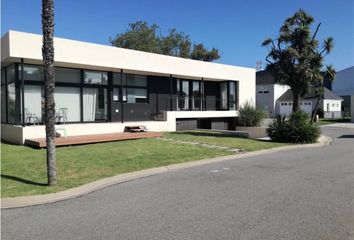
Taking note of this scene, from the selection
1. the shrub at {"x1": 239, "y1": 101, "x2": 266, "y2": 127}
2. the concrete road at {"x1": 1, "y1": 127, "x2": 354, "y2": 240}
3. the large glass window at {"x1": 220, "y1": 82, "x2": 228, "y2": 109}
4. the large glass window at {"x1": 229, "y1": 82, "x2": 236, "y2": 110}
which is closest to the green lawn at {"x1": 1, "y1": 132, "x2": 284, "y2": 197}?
the concrete road at {"x1": 1, "y1": 127, "x2": 354, "y2": 240}

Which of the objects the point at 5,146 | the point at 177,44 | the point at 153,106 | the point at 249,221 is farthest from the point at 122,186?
the point at 177,44

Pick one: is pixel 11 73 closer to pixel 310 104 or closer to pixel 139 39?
pixel 139 39

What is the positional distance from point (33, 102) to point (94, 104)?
142 inches

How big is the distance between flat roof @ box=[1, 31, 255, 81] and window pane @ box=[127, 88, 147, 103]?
54.6 inches

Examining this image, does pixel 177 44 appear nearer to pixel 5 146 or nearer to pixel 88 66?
pixel 88 66

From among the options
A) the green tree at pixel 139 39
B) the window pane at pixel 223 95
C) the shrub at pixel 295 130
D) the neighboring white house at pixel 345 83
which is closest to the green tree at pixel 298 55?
the shrub at pixel 295 130

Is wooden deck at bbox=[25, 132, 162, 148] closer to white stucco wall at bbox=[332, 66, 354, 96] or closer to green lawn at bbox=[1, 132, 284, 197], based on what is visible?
green lawn at bbox=[1, 132, 284, 197]

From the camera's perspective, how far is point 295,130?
18.5m

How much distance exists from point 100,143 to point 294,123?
10.4 m

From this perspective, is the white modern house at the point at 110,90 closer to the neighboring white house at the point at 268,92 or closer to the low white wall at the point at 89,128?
the low white wall at the point at 89,128

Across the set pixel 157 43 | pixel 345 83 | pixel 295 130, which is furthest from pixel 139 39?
pixel 345 83

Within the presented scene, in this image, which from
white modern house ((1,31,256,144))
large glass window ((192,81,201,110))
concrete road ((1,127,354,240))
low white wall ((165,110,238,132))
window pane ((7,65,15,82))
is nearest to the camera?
concrete road ((1,127,354,240))

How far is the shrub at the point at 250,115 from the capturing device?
26538mm

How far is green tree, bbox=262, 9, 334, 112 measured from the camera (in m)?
21.2
